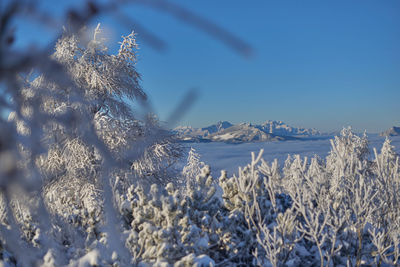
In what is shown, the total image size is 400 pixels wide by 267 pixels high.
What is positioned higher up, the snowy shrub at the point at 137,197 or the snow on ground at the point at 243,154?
the snowy shrub at the point at 137,197

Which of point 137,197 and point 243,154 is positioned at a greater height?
point 137,197

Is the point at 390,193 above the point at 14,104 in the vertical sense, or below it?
below

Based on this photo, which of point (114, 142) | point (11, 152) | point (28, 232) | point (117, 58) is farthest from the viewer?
point (117, 58)

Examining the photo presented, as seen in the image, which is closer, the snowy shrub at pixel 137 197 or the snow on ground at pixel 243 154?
the snowy shrub at pixel 137 197

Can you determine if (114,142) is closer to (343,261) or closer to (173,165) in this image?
(173,165)

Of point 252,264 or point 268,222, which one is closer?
point 252,264

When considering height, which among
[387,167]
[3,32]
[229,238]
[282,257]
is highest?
[3,32]

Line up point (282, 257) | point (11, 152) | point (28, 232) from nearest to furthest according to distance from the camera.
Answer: point (11, 152) < point (282, 257) < point (28, 232)

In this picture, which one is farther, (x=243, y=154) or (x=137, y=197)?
(x=243, y=154)

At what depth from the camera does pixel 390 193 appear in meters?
4.25

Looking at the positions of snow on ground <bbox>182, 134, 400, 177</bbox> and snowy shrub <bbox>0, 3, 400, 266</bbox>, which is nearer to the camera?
snowy shrub <bbox>0, 3, 400, 266</bbox>

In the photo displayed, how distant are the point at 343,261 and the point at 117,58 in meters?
9.12

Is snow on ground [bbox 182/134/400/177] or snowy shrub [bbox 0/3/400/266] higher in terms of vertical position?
snowy shrub [bbox 0/3/400/266]

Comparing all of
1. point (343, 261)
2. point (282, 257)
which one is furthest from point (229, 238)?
point (343, 261)
